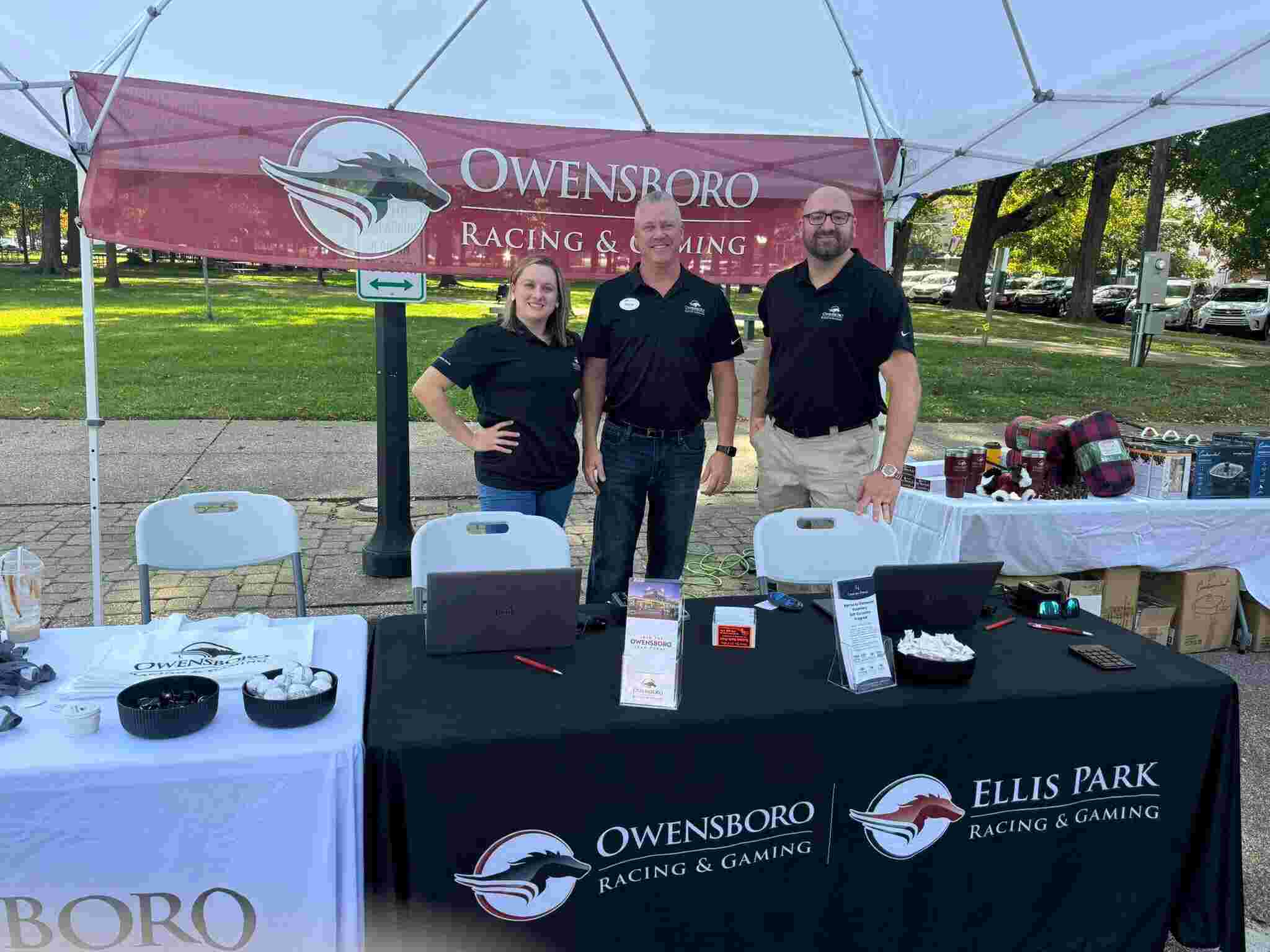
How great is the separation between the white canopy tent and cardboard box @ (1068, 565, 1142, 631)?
185 cm

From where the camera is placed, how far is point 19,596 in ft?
7.83

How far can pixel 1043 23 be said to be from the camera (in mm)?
3451

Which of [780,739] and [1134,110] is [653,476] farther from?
[1134,110]

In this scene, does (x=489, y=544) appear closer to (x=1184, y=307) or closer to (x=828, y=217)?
(x=828, y=217)

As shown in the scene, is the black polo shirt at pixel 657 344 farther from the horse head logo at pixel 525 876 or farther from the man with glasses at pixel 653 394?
the horse head logo at pixel 525 876

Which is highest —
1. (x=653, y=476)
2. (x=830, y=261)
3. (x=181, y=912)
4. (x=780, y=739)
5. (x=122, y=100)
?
(x=122, y=100)

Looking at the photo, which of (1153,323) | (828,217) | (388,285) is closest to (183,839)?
(828,217)

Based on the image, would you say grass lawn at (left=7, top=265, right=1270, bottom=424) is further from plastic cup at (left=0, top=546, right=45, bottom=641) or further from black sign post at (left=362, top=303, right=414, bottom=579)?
plastic cup at (left=0, top=546, right=45, bottom=641)

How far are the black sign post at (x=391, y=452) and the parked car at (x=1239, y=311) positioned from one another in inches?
1000

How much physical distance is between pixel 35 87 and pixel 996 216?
92.1 ft

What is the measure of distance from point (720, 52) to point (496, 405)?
6.72 feet

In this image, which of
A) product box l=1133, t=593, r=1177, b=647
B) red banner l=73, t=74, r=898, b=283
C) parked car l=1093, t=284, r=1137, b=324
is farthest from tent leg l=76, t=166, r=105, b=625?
parked car l=1093, t=284, r=1137, b=324

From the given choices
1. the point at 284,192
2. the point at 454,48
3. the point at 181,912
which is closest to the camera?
the point at 181,912

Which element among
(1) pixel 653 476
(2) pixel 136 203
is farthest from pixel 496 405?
(2) pixel 136 203
